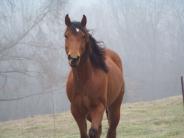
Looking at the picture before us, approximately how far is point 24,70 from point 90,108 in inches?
597

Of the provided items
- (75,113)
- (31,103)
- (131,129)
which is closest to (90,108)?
(75,113)

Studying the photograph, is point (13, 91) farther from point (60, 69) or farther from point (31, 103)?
point (60, 69)

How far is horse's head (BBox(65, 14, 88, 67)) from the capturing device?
161 inches

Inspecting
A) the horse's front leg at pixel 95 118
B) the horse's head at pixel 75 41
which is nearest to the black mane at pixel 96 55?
the horse's head at pixel 75 41

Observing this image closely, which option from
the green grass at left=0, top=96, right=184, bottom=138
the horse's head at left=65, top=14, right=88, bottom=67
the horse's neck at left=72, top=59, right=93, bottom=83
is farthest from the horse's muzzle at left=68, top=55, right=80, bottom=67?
the green grass at left=0, top=96, right=184, bottom=138

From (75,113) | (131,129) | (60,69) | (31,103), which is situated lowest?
(31,103)

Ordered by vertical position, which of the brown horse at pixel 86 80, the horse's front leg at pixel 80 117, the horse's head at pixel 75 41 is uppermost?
the horse's head at pixel 75 41

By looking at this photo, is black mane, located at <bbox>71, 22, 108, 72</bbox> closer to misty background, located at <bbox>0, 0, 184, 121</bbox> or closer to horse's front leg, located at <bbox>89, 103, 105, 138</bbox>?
horse's front leg, located at <bbox>89, 103, 105, 138</bbox>

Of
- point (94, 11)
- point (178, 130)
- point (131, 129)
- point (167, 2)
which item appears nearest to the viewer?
point (178, 130)

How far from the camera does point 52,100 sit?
20.5 metres

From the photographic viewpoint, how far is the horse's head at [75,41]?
4.08 meters

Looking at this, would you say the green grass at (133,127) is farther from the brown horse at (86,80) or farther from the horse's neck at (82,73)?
the horse's neck at (82,73)

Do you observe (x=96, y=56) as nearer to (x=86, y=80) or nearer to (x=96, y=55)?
(x=96, y=55)

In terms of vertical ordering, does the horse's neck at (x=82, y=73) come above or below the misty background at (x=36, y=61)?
above
